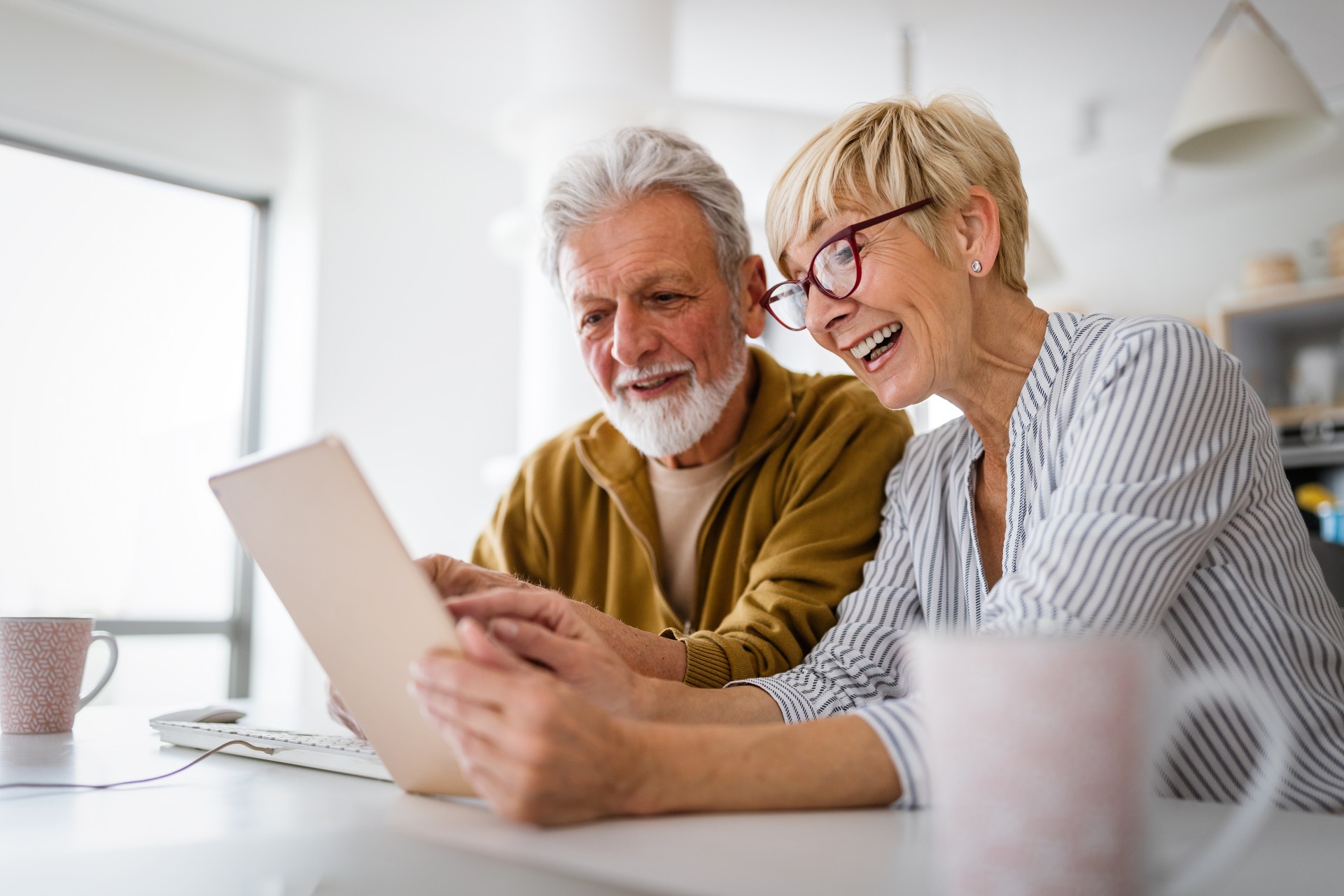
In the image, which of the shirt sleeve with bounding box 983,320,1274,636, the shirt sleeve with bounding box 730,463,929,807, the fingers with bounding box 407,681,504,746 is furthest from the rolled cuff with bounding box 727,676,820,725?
the fingers with bounding box 407,681,504,746

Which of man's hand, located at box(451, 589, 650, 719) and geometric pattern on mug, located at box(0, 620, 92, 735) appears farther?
geometric pattern on mug, located at box(0, 620, 92, 735)

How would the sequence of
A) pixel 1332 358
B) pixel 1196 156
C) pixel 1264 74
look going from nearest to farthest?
pixel 1264 74, pixel 1196 156, pixel 1332 358

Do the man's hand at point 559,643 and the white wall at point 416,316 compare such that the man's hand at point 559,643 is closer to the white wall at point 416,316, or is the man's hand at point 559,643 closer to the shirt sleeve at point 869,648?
the shirt sleeve at point 869,648

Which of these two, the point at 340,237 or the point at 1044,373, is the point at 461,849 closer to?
the point at 1044,373

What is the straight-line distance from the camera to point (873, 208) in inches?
45.8

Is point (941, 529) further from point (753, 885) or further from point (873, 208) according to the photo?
point (753, 885)

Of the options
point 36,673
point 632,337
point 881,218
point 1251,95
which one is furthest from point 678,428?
point 1251,95

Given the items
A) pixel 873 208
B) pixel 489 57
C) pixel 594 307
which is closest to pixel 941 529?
pixel 873 208

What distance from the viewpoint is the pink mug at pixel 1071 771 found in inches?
18.2

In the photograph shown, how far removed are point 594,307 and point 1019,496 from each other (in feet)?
2.32

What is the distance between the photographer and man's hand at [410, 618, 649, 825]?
601mm

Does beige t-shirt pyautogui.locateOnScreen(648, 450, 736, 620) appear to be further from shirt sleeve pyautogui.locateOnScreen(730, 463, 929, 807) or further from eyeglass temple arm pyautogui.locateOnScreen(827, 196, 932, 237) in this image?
eyeglass temple arm pyautogui.locateOnScreen(827, 196, 932, 237)

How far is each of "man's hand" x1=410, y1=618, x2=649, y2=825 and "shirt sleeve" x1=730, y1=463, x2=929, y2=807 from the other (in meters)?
0.37

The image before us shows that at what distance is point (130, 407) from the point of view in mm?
4035
